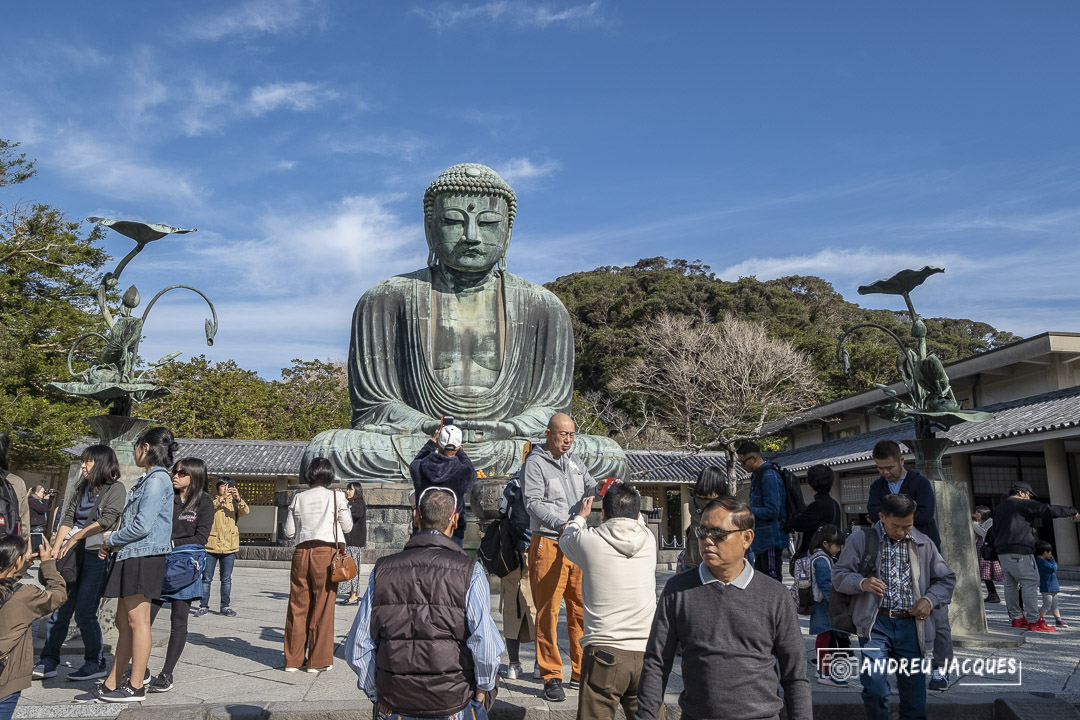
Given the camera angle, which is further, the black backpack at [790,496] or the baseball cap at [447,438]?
the black backpack at [790,496]

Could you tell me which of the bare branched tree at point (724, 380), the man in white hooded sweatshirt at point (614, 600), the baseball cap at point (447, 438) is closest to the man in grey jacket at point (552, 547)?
the man in white hooded sweatshirt at point (614, 600)

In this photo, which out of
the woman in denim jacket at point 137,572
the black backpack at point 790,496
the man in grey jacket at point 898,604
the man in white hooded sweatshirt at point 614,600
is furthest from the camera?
→ the black backpack at point 790,496

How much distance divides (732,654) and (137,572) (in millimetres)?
3202

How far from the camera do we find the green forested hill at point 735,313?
33.6 metres

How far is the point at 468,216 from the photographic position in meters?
12.0

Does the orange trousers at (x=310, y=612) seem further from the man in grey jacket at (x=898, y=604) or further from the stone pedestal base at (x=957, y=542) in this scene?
the stone pedestal base at (x=957, y=542)

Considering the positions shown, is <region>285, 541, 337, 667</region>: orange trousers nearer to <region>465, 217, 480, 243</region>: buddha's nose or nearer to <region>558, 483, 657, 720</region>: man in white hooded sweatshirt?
<region>558, 483, 657, 720</region>: man in white hooded sweatshirt

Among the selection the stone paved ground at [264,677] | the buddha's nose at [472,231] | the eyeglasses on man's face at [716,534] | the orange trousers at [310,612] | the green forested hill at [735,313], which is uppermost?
the green forested hill at [735,313]

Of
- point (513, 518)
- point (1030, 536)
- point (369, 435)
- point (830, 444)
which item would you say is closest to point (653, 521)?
point (369, 435)

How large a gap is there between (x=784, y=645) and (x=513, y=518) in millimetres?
2286

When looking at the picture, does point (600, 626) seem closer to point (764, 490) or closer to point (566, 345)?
point (764, 490)

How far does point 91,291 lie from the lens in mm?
18078

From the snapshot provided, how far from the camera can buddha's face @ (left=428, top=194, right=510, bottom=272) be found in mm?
12023

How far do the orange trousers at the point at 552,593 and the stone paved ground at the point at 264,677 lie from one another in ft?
0.80
